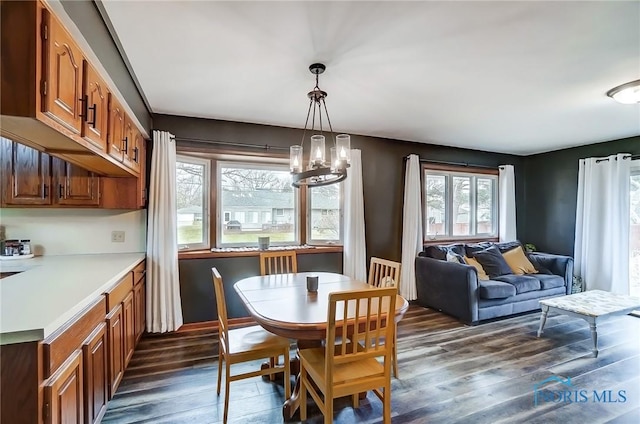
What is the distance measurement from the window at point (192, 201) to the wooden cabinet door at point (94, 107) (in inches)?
62.7

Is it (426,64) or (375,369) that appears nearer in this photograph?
(375,369)

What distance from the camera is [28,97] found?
1.25 m

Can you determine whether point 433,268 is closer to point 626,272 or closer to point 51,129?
point 626,272

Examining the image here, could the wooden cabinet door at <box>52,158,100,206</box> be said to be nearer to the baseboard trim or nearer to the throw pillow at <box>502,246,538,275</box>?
the baseboard trim

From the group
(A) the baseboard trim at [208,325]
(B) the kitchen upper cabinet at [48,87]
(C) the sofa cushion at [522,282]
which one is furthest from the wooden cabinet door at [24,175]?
(C) the sofa cushion at [522,282]

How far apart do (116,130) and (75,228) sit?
1.40m

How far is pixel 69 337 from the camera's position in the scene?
1423mm

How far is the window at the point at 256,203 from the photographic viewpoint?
3868mm

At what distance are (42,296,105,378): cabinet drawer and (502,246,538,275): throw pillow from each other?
4932 mm

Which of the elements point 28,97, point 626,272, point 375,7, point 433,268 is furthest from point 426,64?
point 626,272

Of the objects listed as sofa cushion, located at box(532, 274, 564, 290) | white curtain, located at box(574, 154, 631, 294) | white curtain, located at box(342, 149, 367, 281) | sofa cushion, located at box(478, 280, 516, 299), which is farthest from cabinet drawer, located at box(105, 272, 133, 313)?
white curtain, located at box(574, 154, 631, 294)

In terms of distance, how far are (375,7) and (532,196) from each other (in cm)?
559

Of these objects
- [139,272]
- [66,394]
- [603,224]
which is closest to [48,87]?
[66,394]

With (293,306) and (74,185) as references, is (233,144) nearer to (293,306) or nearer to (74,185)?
(74,185)
